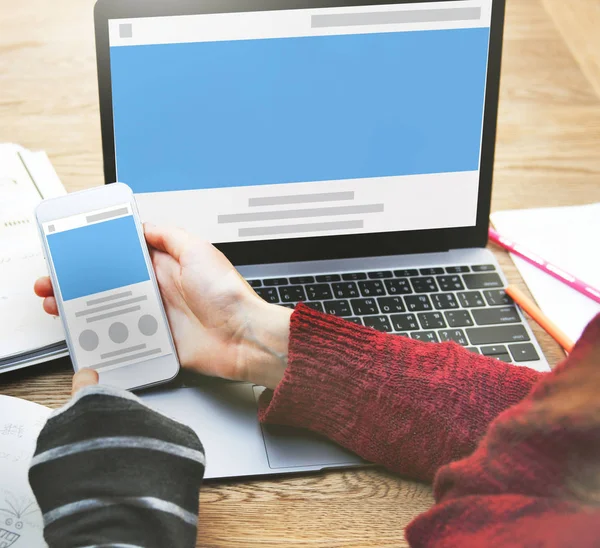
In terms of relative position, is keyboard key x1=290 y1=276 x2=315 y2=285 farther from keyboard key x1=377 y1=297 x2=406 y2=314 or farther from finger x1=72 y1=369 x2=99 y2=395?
finger x1=72 y1=369 x2=99 y2=395

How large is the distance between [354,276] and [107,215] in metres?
0.23

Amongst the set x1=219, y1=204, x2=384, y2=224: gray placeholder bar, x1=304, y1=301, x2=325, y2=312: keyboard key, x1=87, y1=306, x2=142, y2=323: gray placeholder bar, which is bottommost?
x1=304, y1=301, x2=325, y2=312: keyboard key

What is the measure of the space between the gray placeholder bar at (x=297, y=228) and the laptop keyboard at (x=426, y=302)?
4 cm

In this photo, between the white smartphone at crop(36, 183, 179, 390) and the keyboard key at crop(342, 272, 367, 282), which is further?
the keyboard key at crop(342, 272, 367, 282)

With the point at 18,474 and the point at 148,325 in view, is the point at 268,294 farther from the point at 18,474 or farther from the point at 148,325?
the point at 18,474

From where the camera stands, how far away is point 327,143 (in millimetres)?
736

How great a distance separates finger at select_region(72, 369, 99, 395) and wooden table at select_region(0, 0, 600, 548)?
6cm

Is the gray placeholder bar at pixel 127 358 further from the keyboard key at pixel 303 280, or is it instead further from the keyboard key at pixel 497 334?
the keyboard key at pixel 497 334

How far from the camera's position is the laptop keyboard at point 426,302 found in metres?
0.69

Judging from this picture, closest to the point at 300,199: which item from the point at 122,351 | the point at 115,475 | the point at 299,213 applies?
the point at 299,213

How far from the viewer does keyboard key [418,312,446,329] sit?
2.29ft

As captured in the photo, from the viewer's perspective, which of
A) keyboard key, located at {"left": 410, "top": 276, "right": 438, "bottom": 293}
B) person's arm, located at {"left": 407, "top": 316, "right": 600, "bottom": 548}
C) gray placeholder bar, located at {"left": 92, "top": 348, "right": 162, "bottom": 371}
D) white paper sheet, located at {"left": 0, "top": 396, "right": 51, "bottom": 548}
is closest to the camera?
person's arm, located at {"left": 407, "top": 316, "right": 600, "bottom": 548}

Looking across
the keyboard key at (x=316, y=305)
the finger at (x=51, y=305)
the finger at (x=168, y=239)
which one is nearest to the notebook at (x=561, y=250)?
the keyboard key at (x=316, y=305)

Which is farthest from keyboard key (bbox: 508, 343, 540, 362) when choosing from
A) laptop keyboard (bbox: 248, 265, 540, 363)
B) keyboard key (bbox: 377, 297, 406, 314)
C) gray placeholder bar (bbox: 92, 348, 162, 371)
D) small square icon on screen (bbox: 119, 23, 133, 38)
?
small square icon on screen (bbox: 119, 23, 133, 38)
